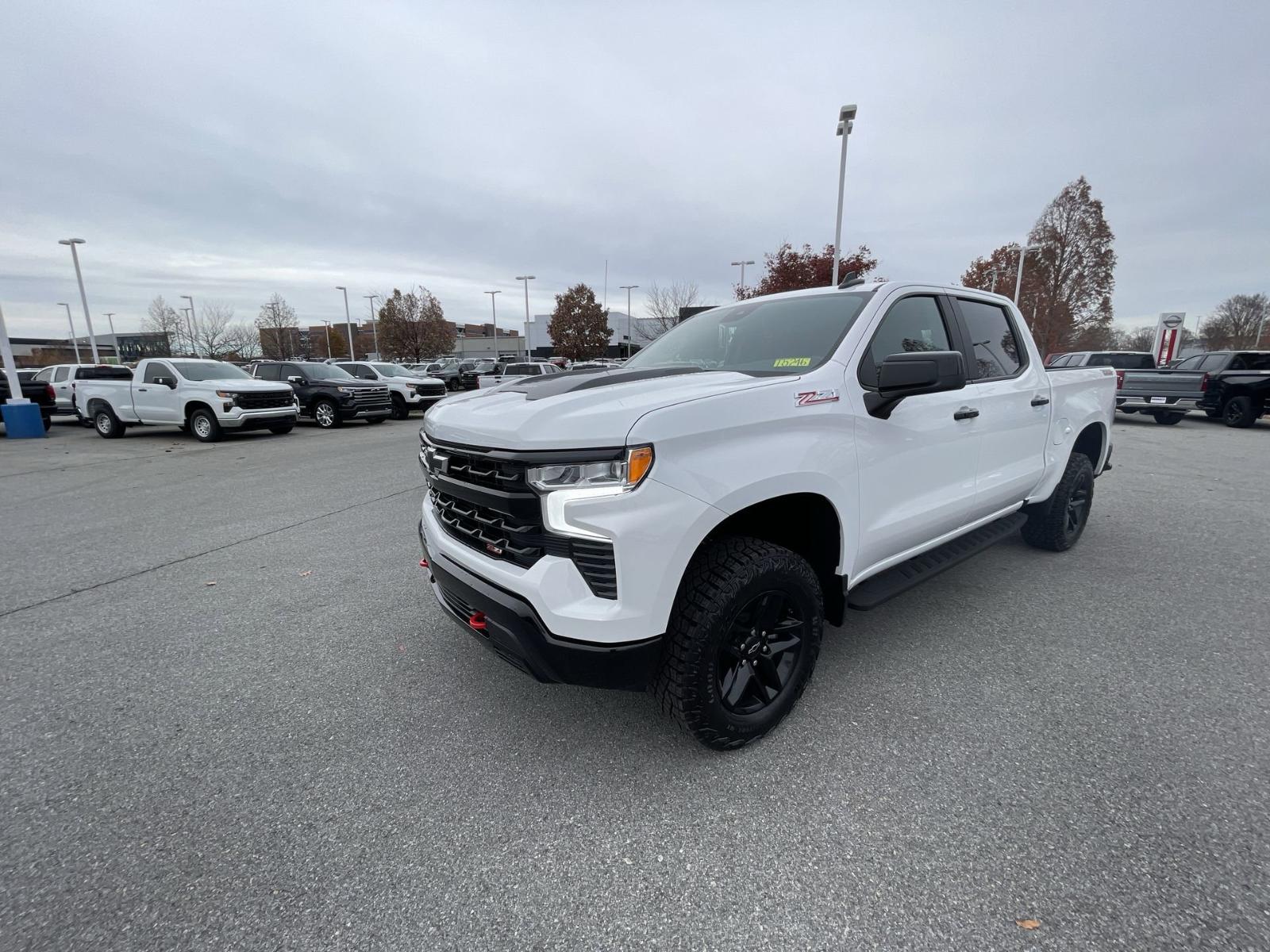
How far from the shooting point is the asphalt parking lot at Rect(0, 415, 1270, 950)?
1614mm

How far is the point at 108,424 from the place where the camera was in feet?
43.2

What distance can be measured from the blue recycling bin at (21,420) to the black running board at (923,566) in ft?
60.3

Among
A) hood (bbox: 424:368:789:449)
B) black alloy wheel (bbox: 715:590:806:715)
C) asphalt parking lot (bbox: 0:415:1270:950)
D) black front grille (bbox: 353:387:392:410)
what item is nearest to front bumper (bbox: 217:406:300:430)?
black front grille (bbox: 353:387:392:410)

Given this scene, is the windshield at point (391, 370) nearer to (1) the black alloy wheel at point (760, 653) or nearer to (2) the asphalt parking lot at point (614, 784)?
(2) the asphalt parking lot at point (614, 784)

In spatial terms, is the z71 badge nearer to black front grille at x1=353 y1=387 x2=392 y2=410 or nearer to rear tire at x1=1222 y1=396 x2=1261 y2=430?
A: black front grille at x1=353 y1=387 x2=392 y2=410

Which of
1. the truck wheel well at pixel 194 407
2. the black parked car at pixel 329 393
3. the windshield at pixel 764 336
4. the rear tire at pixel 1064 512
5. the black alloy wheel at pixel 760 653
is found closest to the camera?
the black alloy wheel at pixel 760 653

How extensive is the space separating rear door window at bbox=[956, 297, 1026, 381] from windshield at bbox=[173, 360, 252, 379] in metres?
14.1

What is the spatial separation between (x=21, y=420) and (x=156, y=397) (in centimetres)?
388

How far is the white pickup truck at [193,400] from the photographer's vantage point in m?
12.0

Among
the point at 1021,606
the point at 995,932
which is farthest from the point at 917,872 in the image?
the point at 1021,606

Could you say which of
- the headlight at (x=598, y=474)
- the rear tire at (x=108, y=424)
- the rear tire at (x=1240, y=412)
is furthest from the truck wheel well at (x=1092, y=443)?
the rear tire at (x=108, y=424)

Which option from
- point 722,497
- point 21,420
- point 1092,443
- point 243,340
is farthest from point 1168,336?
point 243,340

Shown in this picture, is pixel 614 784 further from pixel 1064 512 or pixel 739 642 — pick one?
pixel 1064 512

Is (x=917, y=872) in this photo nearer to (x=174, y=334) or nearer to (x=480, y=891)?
(x=480, y=891)
